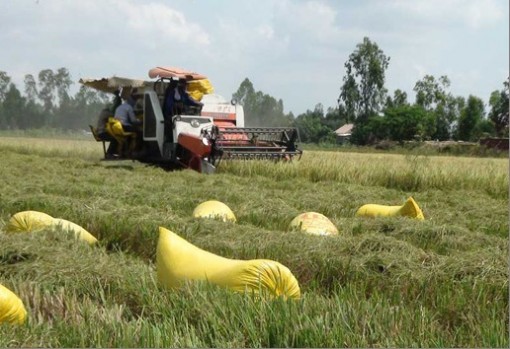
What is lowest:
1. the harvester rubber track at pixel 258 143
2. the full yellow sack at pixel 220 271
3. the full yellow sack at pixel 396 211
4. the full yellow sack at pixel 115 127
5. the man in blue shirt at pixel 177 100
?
the full yellow sack at pixel 396 211

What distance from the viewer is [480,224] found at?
698 centimetres

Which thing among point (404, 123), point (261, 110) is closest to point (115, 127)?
point (261, 110)

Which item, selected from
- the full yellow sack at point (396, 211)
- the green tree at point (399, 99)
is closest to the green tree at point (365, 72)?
the full yellow sack at point (396, 211)

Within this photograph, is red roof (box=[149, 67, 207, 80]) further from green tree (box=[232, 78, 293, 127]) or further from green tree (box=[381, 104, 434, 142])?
green tree (box=[381, 104, 434, 142])

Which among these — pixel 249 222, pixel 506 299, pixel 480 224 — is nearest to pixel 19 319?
pixel 506 299

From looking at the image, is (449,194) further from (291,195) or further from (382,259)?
(382,259)

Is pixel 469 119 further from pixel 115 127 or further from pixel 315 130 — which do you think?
pixel 115 127

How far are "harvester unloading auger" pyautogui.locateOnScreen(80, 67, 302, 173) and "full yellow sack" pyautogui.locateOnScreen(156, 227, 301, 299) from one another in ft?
30.7

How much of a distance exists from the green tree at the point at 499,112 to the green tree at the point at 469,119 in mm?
1089

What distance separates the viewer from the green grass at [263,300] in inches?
113

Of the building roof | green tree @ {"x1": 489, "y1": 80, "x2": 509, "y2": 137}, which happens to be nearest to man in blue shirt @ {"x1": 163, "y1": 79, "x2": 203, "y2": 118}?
the building roof

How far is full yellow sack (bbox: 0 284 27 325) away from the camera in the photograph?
3.21 meters

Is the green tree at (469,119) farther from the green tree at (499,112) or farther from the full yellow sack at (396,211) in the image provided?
the full yellow sack at (396,211)

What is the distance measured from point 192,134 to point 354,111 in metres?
17.9
